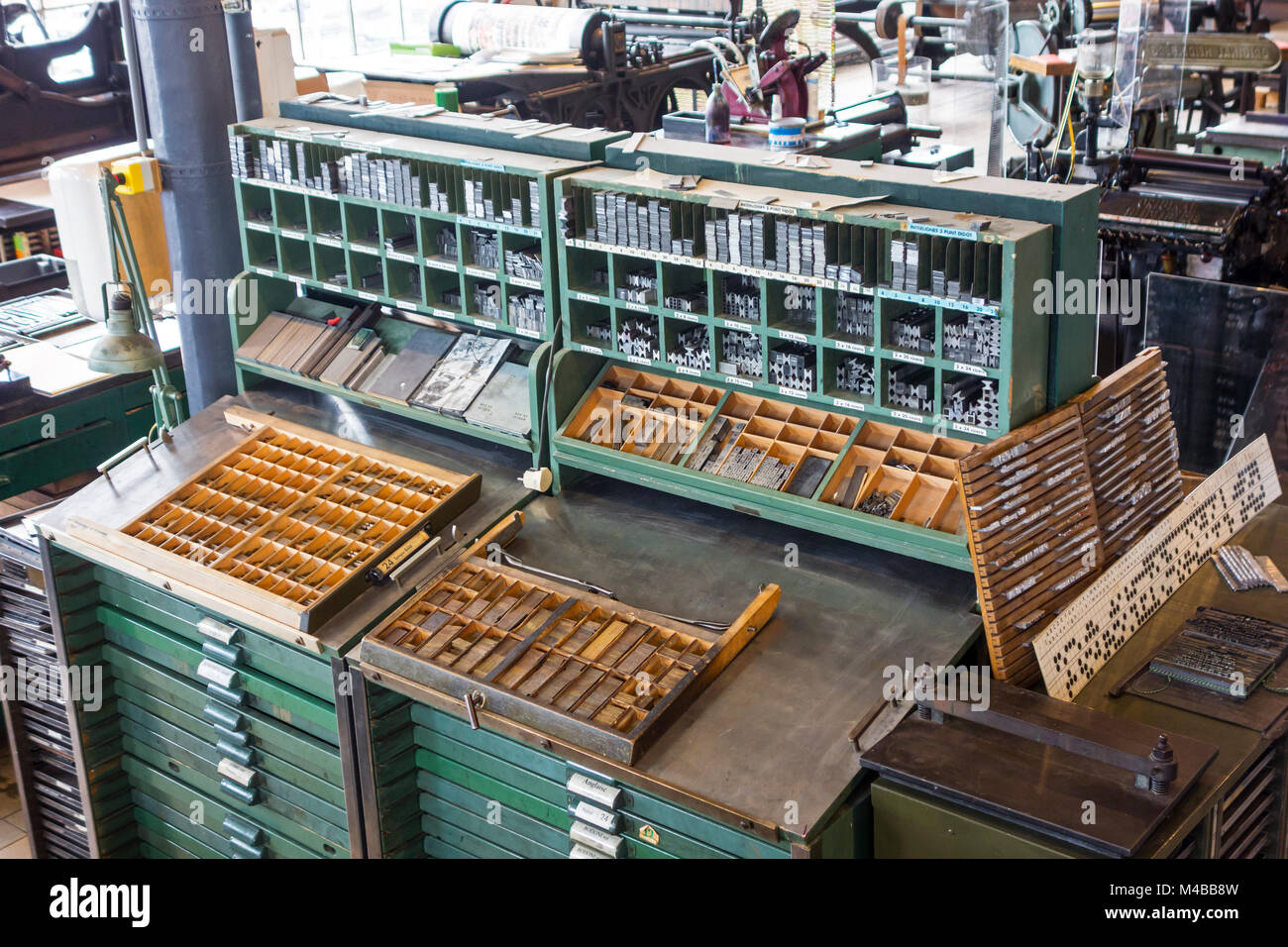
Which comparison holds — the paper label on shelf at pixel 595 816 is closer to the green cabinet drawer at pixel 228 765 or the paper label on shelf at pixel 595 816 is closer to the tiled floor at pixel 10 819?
the green cabinet drawer at pixel 228 765

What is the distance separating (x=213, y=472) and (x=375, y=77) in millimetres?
4400

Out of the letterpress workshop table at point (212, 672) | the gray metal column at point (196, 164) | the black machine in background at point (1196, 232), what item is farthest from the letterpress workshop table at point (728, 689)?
the black machine in background at point (1196, 232)

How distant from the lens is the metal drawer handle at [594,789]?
352 cm

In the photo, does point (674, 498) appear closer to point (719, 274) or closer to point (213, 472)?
point (719, 274)

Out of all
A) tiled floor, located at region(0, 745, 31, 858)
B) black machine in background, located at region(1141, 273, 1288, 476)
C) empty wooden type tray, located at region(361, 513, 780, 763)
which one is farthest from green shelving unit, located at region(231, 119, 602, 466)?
black machine in background, located at region(1141, 273, 1288, 476)

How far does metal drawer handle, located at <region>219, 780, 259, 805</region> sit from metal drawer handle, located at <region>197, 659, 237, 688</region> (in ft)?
1.19

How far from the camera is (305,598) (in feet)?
13.5

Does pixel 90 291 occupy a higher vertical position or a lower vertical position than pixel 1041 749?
higher

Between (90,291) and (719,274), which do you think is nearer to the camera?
(719,274)

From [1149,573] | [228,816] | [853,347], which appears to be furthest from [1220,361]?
[228,816]

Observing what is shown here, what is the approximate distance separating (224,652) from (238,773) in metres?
0.42

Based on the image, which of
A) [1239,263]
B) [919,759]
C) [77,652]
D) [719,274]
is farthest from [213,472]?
[1239,263]

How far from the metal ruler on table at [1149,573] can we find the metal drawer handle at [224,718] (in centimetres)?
248

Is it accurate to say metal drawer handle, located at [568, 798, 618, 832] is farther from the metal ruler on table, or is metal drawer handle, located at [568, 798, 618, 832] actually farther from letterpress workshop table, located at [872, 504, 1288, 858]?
the metal ruler on table
